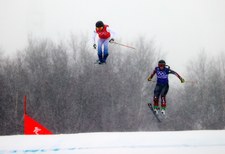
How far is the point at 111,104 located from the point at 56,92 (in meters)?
5.07

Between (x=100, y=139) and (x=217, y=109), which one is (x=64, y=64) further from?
(x=100, y=139)

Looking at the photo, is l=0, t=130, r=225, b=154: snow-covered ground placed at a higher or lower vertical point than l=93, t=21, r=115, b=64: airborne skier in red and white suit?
lower

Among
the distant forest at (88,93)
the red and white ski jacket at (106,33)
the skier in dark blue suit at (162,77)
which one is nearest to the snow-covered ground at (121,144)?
the skier in dark blue suit at (162,77)

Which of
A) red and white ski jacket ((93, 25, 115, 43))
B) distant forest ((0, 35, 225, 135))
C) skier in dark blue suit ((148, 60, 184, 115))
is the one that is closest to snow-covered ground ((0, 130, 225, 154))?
skier in dark blue suit ((148, 60, 184, 115))

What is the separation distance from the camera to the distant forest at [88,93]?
3077cm

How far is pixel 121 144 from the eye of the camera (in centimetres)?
614

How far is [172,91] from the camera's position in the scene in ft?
116

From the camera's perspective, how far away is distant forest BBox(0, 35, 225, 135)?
30767mm

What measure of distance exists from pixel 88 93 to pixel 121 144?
26.2 metres

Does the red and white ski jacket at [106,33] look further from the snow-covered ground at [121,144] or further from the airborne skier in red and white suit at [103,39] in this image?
the snow-covered ground at [121,144]

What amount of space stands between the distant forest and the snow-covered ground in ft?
76.9

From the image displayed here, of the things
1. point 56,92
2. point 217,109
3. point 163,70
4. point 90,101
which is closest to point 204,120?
point 217,109

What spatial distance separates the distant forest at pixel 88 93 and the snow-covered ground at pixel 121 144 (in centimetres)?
2342

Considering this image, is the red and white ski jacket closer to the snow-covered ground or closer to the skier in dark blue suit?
the skier in dark blue suit
